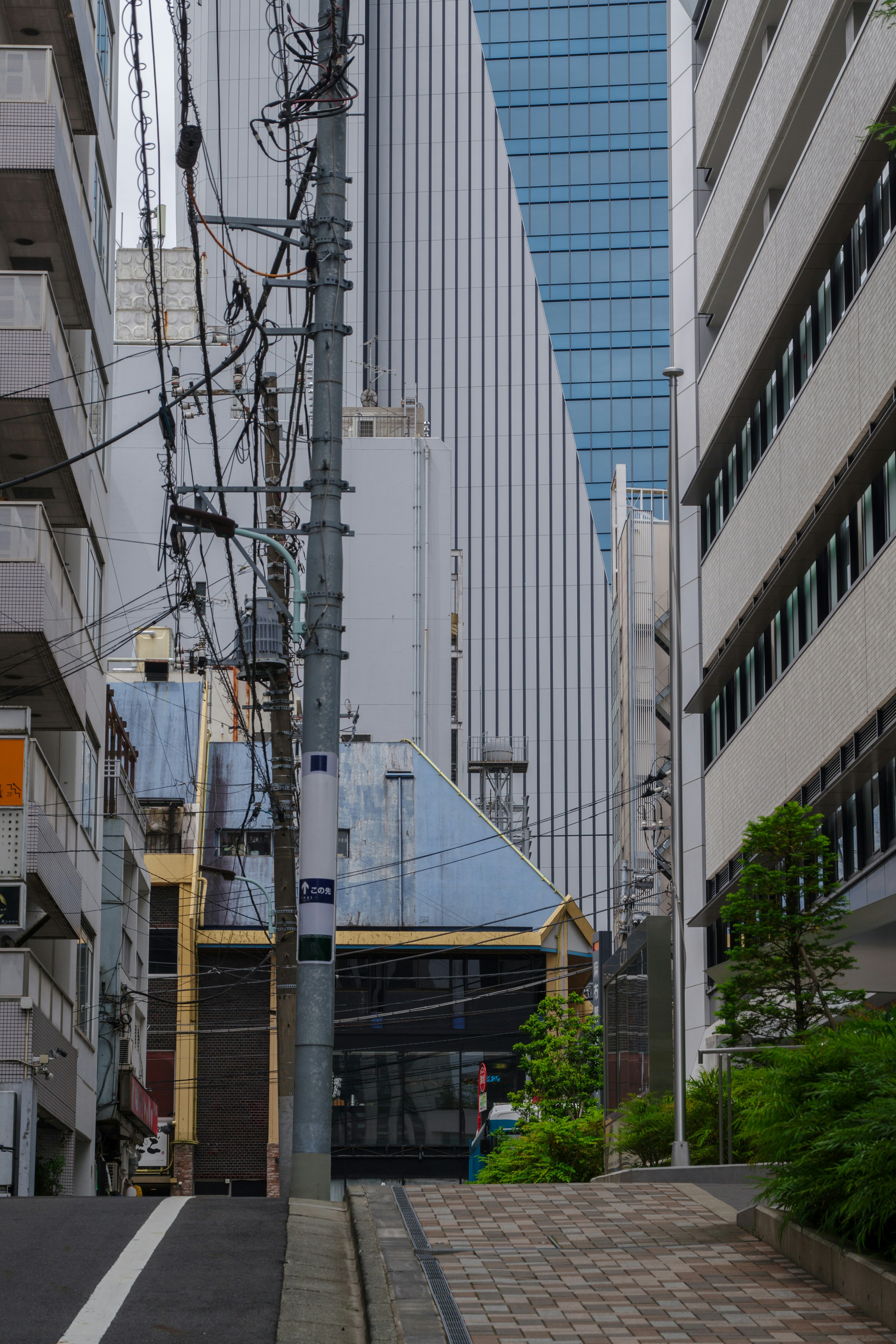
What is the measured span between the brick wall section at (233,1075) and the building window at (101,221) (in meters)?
26.6

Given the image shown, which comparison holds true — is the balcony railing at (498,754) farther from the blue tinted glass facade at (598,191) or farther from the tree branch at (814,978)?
→ the tree branch at (814,978)

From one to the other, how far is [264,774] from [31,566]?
5.19 metres

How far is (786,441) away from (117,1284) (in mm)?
26596

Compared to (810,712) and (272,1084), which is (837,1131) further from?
(272,1084)

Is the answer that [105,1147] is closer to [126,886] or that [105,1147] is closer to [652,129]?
[126,886]

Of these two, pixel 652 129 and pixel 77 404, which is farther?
pixel 652 129

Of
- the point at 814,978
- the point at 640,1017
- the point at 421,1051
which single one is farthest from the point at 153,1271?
the point at 421,1051

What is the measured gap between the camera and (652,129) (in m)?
134

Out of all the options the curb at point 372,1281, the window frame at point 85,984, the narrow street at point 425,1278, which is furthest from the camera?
the window frame at point 85,984

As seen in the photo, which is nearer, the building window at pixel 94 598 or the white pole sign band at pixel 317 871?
the white pole sign band at pixel 317 871

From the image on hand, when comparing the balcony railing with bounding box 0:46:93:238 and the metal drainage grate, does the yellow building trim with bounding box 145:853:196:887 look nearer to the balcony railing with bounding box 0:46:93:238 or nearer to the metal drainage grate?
the balcony railing with bounding box 0:46:93:238

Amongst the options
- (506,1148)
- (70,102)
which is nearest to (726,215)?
(70,102)

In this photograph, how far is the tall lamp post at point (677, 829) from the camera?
62.6 ft

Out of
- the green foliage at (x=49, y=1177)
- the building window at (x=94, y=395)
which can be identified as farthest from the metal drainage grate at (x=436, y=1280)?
the building window at (x=94, y=395)
